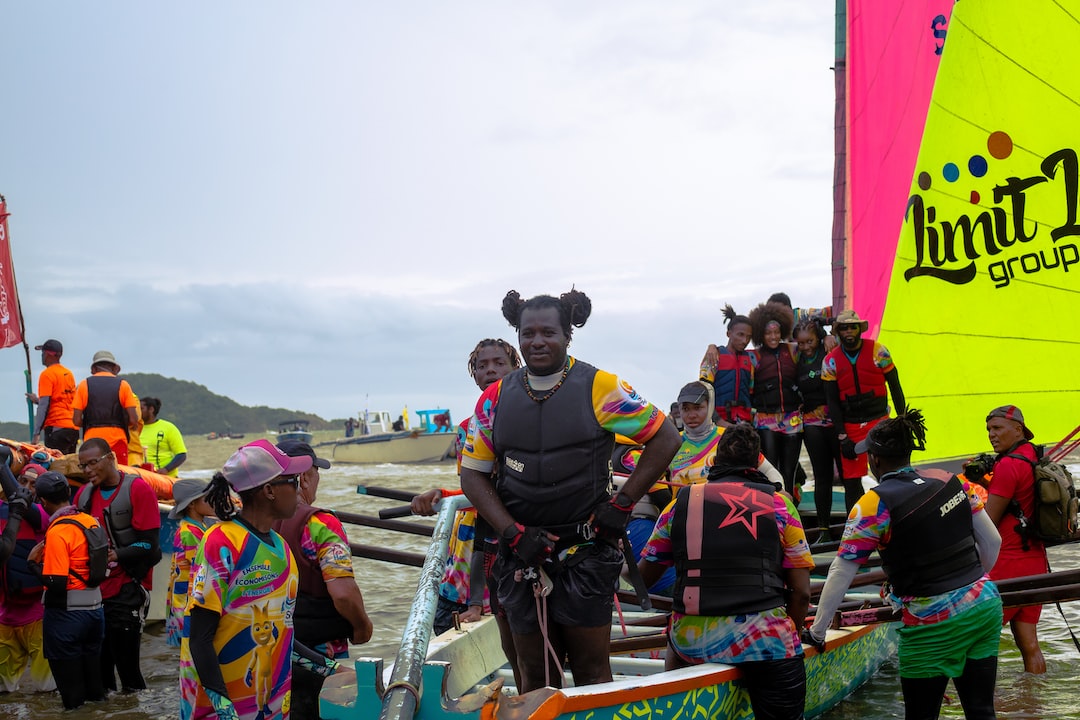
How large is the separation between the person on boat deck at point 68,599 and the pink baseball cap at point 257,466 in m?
3.94

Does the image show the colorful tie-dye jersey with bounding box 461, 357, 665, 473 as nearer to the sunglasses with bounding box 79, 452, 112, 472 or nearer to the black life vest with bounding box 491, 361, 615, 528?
the black life vest with bounding box 491, 361, 615, 528

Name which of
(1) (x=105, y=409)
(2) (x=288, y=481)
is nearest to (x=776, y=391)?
(2) (x=288, y=481)

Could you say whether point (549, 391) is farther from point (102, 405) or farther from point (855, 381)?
point (102, 405)

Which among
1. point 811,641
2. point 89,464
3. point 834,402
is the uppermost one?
point 834,402

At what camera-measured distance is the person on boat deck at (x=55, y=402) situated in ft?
41.7

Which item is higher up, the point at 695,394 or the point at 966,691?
the point at 695,394

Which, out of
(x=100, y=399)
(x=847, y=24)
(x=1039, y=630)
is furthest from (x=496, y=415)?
(x=847, y=24)

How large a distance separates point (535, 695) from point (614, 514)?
750 millimetres

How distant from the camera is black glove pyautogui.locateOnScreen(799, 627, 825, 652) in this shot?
17.9ft

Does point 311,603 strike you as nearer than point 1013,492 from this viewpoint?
Yes

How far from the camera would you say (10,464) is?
869 cm

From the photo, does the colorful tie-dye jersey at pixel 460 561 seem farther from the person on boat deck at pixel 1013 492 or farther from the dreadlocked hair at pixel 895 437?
the person on boat deck at pixel 1013 492

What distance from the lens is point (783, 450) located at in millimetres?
10125

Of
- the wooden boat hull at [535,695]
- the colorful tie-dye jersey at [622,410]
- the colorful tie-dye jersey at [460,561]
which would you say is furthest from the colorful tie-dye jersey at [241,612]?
the colorful tie-dye jersey at [460,561]
